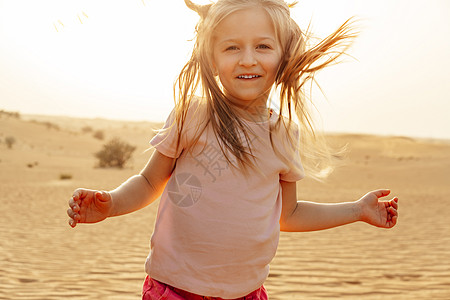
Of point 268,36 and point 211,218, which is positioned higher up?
point 268,36

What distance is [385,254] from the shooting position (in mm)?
6812

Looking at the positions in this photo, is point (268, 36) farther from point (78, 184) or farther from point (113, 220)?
point (78, 184)

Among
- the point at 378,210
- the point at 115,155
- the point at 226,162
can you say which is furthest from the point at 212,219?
the point at 115,155

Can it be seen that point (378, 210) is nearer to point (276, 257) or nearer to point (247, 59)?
point (247, 59)

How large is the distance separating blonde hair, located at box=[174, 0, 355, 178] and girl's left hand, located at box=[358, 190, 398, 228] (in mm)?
238

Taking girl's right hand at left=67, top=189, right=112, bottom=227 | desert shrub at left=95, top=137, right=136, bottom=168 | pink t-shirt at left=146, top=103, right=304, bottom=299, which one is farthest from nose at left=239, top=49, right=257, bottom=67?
desert shrub at left=95, top=137, right=136, bottom=168

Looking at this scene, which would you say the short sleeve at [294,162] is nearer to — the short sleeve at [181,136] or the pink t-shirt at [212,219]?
the pink t-shirt at [212,219]

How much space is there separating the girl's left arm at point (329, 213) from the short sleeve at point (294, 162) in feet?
0.37

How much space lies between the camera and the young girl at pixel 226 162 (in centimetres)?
192

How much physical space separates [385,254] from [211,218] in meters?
5.39

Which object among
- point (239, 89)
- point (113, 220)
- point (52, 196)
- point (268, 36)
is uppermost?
point (268, 36)

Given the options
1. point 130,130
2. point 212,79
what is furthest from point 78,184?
point 130,130

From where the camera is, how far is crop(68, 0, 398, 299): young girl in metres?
1.92

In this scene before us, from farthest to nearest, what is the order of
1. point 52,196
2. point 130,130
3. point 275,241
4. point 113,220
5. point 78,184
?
point 130,130 → point 78,184 → point 52,196 → point 113,220 → point 275,241
